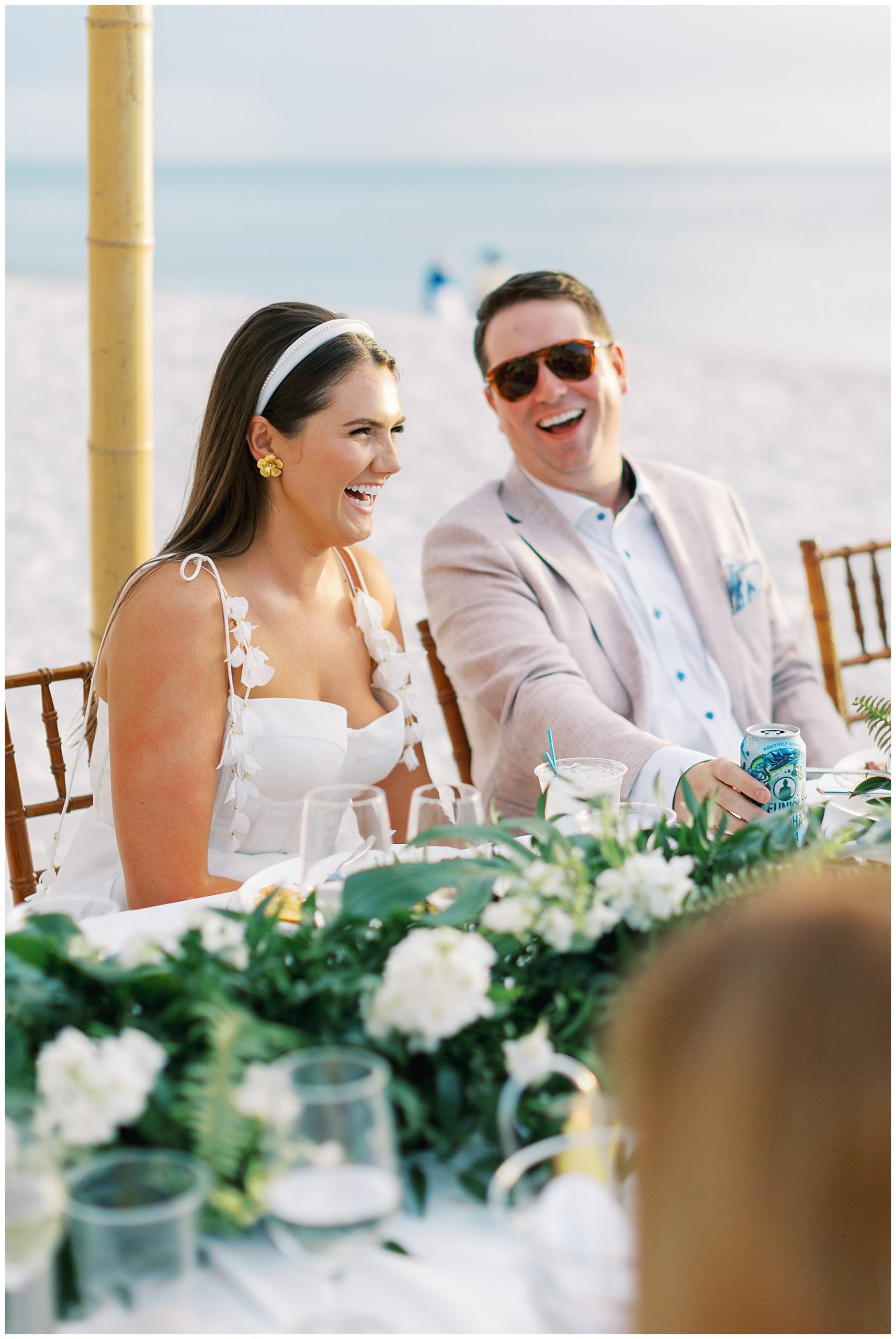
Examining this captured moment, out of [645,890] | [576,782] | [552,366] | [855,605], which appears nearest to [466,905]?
[645,890]

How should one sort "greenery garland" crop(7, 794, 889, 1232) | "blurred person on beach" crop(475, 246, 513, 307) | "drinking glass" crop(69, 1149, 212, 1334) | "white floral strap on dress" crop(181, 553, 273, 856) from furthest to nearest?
"blurred person on beach" crop(475, 246, 513, 307) < "white floral strap on dress" crop(181, 553, 273, 856) < "greenery garland" crop(7, 794, 889, 1232) < "drinking glass" crop(69, 1149, 212, 1334)

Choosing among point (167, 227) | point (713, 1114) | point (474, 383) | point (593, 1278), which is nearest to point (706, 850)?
point (593, 1278)

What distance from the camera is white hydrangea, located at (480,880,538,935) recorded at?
116 centimetres

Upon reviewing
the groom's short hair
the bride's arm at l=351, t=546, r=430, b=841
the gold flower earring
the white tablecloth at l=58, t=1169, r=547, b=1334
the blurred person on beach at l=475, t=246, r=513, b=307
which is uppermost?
the blurred person on beach at l=475, t=246, r=513, b=307

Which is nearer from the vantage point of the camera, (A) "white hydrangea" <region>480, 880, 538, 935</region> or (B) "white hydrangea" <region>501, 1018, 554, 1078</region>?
(B) "white hydrangea" <region>501, 1018, 554, 1078</region>

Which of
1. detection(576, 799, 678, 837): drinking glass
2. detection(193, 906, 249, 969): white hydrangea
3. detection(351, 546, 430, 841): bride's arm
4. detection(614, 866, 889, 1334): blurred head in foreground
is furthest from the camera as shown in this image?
detection(351, 546, 430, 841): bride's arm

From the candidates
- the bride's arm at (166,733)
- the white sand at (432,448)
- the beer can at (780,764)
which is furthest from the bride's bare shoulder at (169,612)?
the white sand at (432,448)

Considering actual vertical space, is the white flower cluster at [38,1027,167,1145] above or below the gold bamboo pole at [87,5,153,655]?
below

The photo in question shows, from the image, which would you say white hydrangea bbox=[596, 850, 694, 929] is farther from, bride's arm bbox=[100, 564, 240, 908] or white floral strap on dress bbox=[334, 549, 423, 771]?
white floral strap on dress bbox=[334, 549, 423, 771]

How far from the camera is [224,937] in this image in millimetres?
1167

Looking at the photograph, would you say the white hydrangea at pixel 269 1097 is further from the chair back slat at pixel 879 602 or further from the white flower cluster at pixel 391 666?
the chair back slat at pixel 879 602

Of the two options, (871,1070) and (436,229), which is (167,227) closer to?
(436,229)

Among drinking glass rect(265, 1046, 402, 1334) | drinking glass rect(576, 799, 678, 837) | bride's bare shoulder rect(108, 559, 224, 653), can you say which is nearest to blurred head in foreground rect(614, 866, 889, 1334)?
drinking glass rect(265, 1046, 402, 1334)

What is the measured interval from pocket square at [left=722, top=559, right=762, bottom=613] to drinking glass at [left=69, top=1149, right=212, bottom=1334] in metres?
2.63
